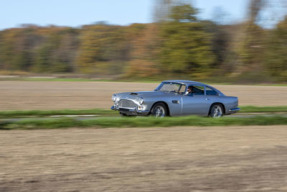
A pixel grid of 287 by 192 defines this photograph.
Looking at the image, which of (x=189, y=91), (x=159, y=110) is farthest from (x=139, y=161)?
(x=189, y=91)

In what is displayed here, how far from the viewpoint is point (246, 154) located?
25.1 ft

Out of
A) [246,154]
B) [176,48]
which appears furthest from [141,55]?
[246,154]

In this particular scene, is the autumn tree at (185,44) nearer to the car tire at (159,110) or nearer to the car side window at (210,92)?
the car side window at (210,92)

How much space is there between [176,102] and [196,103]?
85cm

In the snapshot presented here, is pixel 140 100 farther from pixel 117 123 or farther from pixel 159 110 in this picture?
pixel 117 123

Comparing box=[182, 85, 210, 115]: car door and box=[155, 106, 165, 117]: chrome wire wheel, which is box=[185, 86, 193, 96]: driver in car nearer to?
box=[182, 85, 210, 115]: car door

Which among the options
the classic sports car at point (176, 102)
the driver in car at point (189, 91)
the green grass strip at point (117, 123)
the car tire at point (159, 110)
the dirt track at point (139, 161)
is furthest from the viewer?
the driver in car at point (189, 91)

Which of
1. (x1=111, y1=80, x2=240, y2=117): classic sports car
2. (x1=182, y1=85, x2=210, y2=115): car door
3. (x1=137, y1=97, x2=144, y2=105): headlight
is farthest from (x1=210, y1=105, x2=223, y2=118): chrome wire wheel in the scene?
(x1=137, y1=97, x2=144, y2=105): headlight

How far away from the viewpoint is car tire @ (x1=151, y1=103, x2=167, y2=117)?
12.5 m

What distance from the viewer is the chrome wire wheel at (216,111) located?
45.3 feet

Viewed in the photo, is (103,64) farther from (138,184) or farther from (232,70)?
(138,184)

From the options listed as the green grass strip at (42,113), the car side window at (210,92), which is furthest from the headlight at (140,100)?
the green grass strip at (42,113)

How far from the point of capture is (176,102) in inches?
505

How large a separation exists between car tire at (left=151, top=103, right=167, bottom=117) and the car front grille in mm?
655
